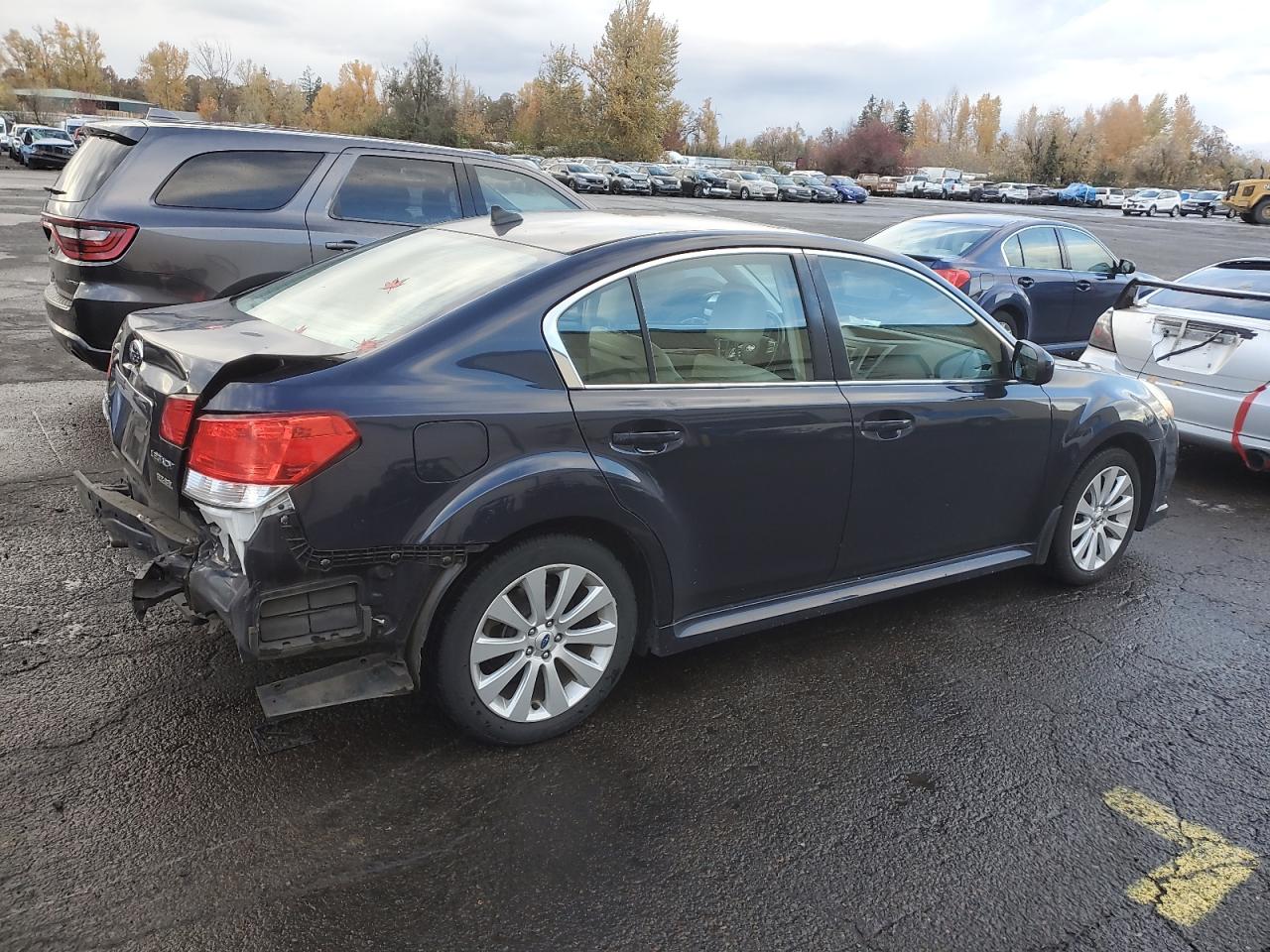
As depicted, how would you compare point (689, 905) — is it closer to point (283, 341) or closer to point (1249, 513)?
point (283, 341)

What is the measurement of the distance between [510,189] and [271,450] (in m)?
5.03

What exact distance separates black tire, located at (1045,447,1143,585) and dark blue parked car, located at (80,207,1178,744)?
37 cm

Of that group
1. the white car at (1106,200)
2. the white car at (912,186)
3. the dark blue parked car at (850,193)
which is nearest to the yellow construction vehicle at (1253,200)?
the dark blue parked car at (850,193)

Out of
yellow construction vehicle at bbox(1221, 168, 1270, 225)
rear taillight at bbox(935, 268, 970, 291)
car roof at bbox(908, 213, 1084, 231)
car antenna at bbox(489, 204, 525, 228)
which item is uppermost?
yellow construction vehicle at bbox(1221, 168, 1270, 225)

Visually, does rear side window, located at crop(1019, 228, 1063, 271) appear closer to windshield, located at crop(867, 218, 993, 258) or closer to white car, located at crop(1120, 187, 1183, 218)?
windshield, located at crop(867, 218, 993, 258)

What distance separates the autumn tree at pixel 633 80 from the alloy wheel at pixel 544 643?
8275 cm

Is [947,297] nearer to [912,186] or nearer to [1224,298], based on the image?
[1224,298]

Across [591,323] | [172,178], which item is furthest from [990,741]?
[172,178]

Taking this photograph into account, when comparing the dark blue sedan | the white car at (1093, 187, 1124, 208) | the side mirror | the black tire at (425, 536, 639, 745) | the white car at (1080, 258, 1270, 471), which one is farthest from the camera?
the white car at (1093, 187, 1124, 208)

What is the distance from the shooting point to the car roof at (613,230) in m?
3.49

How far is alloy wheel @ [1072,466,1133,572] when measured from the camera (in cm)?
470

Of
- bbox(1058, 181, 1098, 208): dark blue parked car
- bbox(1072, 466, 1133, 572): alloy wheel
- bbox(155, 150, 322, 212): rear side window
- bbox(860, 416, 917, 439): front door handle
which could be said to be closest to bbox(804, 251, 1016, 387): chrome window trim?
bbox(860, 416, 917, 439): front door handle

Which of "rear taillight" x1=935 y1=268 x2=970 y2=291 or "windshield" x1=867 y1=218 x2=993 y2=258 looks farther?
"windshield" x1=867 y1=218 x2=993 y2=258

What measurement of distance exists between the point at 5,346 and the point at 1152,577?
29.2 feet
